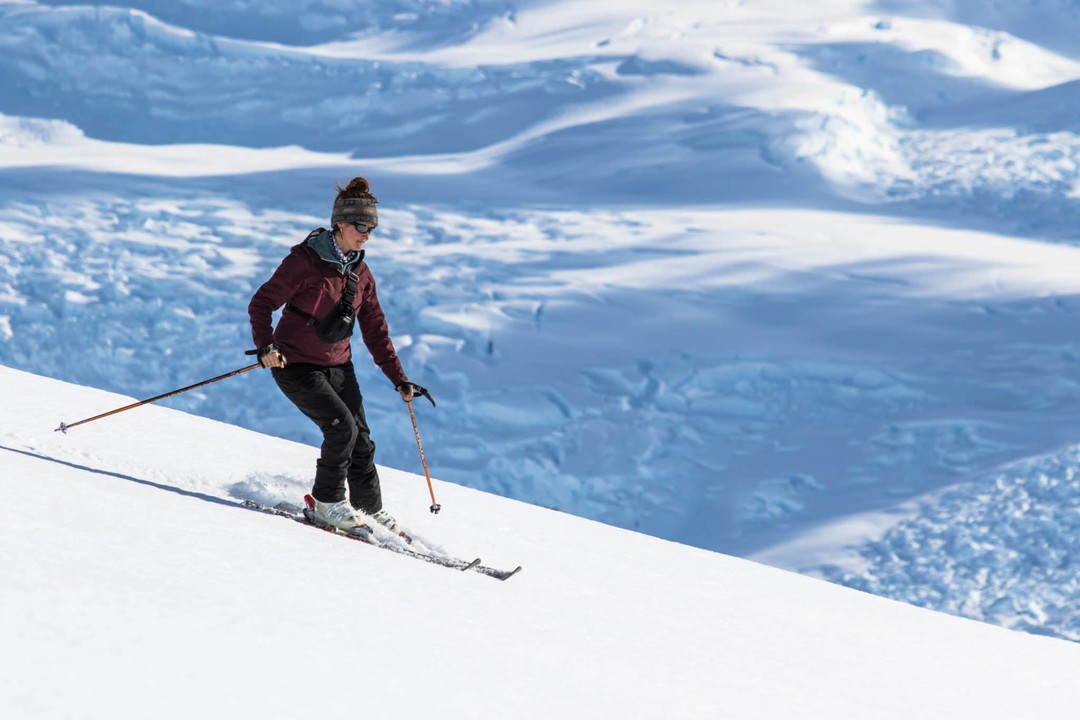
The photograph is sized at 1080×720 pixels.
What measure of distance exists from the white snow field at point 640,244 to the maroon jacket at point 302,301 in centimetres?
95

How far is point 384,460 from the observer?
17.3 metres

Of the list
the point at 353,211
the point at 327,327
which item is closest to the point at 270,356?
the point at 327,327

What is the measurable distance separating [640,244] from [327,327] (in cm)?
1810

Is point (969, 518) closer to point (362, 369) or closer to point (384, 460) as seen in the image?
point (384, 460)

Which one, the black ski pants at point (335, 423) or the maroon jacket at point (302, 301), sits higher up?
the maroon jacket at point (302, 301)

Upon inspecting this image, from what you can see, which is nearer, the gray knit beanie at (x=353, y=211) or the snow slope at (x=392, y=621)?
the snow slope at (x=392, y=621)

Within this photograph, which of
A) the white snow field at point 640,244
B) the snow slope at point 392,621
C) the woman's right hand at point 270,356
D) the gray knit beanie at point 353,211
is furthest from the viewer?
the white snow field at point 640,244

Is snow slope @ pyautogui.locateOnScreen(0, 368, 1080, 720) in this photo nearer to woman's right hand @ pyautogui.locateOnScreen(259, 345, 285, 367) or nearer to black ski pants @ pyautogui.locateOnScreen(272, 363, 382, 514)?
black ski pants @ pyautogui.locateOnScreen(272, 363, 382, 514)

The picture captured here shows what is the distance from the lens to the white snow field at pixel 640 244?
1487cm

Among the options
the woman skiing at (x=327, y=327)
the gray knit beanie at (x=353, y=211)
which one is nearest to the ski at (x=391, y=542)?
the woman skiing at (x=327, y=327)

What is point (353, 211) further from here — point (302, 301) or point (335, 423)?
point (335, 423)

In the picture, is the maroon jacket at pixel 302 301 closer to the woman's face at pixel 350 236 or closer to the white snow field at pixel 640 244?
the woman's face at pixel 350 236

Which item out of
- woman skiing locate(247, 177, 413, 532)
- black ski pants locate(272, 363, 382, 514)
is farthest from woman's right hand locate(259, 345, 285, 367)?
black ski pants locate(272, 363, 382, 514)

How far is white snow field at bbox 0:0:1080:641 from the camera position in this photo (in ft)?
48.8
